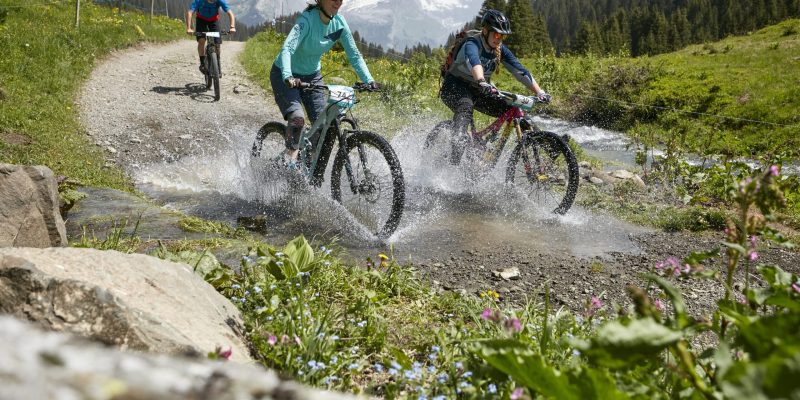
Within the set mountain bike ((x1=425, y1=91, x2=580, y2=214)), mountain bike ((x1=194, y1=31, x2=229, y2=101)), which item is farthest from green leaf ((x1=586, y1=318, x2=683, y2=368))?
mountain bike ((x1=194, y1=31, x2=229, y2=101))

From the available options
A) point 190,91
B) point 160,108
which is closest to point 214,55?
point 190,91

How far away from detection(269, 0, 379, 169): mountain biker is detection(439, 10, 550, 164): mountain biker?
1.55 meters

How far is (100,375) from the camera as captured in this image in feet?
1.44

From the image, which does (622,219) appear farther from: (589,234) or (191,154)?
(191,154)

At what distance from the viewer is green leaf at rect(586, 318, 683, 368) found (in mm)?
1158

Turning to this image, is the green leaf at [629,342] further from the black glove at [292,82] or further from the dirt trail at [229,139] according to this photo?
the black glove at [292,82]

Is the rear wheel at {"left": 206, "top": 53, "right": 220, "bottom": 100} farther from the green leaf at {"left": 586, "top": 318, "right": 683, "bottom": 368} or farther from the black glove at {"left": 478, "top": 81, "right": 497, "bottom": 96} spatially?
the green leaf at {"left": 586, "top": 318, "right": 683, "bottom": 368}

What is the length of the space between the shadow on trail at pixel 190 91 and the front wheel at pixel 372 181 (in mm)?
7427

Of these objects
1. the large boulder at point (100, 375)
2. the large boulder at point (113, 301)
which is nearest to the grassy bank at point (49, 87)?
the large boulder at point (113, 301)

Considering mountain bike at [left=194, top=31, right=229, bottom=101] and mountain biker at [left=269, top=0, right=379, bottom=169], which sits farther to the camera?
mountain bike at [left=194, top=31, right=229, bottom=101]

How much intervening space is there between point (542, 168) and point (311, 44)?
10.2 ft

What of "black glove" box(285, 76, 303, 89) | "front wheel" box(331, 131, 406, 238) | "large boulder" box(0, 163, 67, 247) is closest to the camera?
"large boulder" box(0, 163, 67, 247)

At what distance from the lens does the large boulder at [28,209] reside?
3555mm

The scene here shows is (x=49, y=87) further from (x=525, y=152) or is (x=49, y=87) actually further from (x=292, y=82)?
(x=525, y=152)
